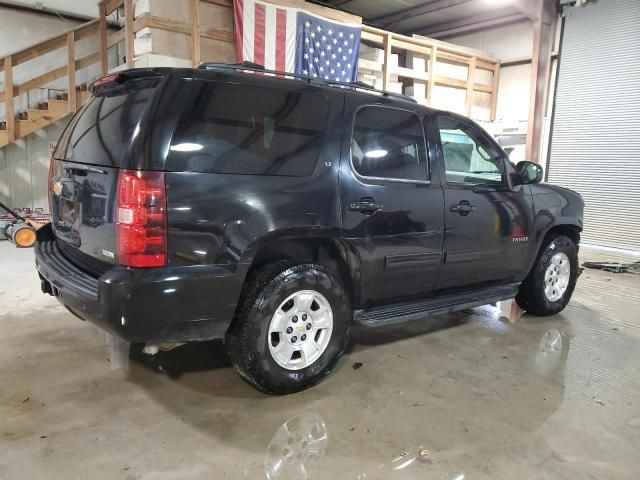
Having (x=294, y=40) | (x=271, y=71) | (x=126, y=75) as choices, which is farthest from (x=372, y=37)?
(x=126, y=75)

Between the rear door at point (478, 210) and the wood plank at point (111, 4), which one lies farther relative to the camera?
the wood plank at point (111, 4)

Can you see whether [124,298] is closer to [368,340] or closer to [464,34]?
[368,340]

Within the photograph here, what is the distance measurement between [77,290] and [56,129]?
7.85m

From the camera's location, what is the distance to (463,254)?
344 cm

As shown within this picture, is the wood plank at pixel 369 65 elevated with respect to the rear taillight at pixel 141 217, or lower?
elevated

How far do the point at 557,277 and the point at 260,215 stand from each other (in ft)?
10.4

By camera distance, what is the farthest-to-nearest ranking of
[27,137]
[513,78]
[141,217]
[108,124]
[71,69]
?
[513,78] < [27,137] < [71,69] < [108,124] < [141,217]

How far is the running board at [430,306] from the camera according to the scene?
3.01 m

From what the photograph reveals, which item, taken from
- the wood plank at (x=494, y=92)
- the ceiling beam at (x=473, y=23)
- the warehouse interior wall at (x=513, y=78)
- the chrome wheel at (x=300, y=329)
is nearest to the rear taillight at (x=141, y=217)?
the chrome wheel at (x=300, y=329)

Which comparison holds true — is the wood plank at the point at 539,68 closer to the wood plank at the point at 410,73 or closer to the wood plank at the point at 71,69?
the wood plank at the point at 410,73

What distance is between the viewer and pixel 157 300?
2.18 m

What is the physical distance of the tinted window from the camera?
2262mm

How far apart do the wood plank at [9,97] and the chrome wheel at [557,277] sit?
26.5 feet

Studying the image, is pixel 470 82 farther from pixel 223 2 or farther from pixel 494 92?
pixel 223 2
